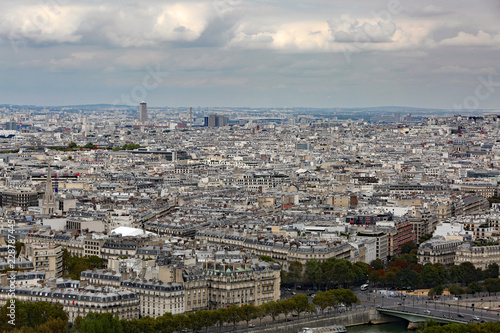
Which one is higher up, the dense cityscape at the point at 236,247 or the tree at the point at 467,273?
the dense cityscape at the point at 236,247

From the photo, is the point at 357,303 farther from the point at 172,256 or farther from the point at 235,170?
the point at 235,170

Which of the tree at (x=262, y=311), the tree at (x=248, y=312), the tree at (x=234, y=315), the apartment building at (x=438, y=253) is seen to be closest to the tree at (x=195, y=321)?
the tree at (x=234, y=315)

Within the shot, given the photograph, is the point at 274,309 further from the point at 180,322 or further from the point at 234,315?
the point at 180,322

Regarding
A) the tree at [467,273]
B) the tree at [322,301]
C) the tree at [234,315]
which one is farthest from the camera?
the tree at [467,273]

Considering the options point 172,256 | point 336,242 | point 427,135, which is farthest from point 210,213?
point 427,135

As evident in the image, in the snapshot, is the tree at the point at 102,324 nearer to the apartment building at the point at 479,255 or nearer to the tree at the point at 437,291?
the tree at the point at 437,291

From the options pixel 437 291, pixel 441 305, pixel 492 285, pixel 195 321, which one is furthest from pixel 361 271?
pixel 195 321

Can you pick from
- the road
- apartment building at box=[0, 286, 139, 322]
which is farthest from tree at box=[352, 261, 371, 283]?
apartment building at box=[0, 286, 139, 322]

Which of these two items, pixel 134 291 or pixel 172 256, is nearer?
pixel 134 291
